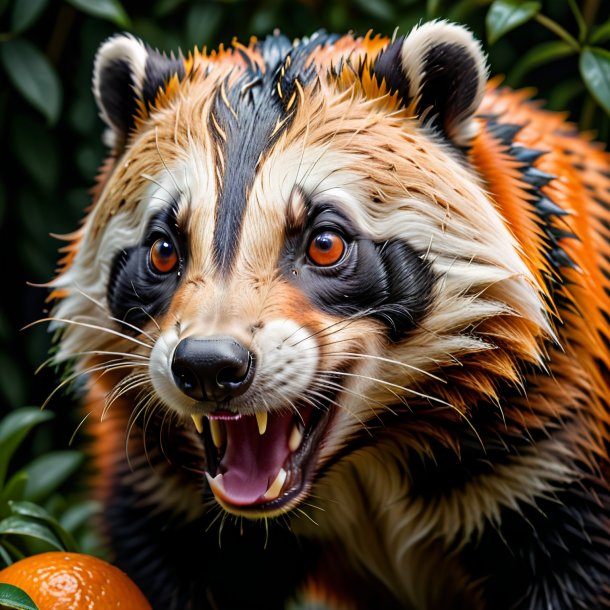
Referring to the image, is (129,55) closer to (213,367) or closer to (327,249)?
(327,249)

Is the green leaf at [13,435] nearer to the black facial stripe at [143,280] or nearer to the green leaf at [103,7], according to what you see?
→ the black facial stripe at [143,280]

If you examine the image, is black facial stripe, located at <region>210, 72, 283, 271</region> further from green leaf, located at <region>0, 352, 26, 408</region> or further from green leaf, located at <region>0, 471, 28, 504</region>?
green leaf, located at <region>0, 352, 26, 408</region>

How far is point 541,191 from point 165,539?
0.92m

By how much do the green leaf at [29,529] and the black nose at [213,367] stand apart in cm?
62

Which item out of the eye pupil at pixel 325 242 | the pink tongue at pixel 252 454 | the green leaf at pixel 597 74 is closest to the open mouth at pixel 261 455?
the pink tongue at pixel 252 454

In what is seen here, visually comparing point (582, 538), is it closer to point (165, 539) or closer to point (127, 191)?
point (165, 539)

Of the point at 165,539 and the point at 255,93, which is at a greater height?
the point at 255,93

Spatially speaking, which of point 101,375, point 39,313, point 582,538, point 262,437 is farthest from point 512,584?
point 39,313

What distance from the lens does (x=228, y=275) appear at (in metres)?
1.46

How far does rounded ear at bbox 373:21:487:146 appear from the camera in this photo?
1.54 meters

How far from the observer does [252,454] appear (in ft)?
4.96

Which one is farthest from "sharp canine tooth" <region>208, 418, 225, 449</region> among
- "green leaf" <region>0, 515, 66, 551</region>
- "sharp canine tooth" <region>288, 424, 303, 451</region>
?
"green leaf" <region>0, 515, 66, 551</region>

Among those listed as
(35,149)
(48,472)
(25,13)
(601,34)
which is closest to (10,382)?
(48,472)

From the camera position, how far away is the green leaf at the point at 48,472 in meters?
2.24
